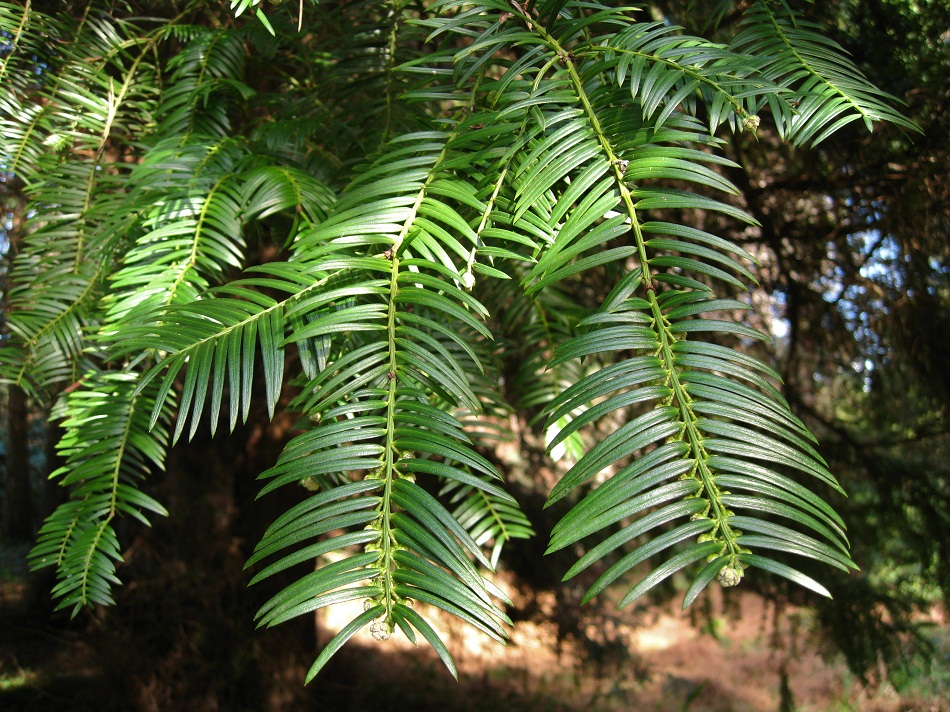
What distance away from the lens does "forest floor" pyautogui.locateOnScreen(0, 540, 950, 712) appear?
1739mm

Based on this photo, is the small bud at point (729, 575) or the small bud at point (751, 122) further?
the small bud at point (751, 122)

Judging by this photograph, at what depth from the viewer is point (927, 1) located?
4.18 feet

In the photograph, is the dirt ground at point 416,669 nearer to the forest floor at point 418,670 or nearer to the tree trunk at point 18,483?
the forest floor at point 418,670

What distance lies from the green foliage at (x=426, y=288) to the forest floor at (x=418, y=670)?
0.40 meters

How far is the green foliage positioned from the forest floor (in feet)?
1.30

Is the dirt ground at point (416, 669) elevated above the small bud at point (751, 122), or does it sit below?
below

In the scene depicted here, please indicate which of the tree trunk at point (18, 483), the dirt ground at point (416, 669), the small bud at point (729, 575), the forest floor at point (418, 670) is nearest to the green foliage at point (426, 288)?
the small bud at point (729, 575)

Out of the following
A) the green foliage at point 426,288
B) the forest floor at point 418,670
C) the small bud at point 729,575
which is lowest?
the forest floor at point 418,670

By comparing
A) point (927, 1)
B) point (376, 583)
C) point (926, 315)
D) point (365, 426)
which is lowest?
point (376, 583)

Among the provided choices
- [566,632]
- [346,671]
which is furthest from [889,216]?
[346,671]

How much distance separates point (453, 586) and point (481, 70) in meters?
0.49

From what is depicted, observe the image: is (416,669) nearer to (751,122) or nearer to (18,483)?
(18,483)

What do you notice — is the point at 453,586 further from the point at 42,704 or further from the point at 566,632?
the point at 566,632

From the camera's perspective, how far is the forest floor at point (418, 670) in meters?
1.74
